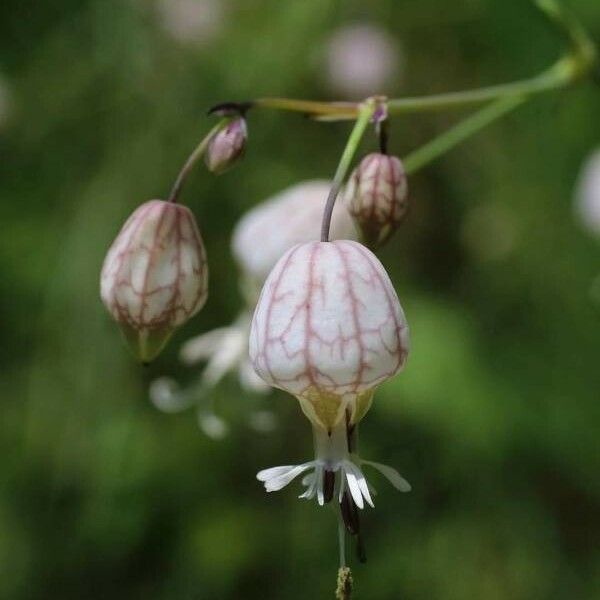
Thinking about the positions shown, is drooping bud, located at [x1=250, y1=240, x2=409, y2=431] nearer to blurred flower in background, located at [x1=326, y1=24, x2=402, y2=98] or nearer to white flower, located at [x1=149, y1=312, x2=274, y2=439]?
white flower, located at [x1=149, y1=312, x2=274, y2=439]

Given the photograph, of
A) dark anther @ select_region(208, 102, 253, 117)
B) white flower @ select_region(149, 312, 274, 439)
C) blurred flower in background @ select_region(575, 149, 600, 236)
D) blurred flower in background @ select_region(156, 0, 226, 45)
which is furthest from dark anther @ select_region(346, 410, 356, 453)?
blurred flower in background @ select_region(156, 0, 226, 45)

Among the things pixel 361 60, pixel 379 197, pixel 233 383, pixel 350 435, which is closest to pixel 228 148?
pixel 379 197

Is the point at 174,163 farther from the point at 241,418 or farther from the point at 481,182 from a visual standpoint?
the point at 481,182

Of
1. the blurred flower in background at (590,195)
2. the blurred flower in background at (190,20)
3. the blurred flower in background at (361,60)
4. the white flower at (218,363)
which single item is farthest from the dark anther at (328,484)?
the blurred flower in background at (361,60)

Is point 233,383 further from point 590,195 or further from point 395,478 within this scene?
point 395,478

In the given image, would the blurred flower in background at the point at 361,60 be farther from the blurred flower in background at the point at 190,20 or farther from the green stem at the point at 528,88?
the green stem at the point at 528,88

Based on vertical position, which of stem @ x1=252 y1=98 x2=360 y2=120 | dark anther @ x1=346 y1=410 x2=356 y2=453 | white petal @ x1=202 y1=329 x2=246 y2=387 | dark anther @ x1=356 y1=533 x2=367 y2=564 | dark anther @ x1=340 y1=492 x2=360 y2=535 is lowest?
dark anther @ x1=356 y1=533 x2=367 y2=564

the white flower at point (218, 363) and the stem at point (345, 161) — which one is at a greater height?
the stem at point (345, 161)
